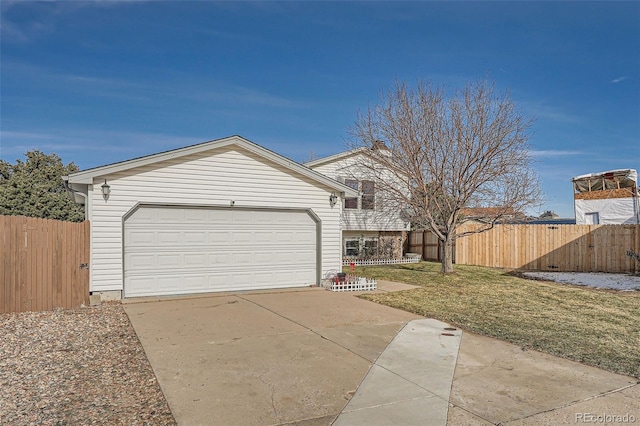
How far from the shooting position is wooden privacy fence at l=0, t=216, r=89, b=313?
7914 mm

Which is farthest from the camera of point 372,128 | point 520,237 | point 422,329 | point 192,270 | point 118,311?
point 520,237

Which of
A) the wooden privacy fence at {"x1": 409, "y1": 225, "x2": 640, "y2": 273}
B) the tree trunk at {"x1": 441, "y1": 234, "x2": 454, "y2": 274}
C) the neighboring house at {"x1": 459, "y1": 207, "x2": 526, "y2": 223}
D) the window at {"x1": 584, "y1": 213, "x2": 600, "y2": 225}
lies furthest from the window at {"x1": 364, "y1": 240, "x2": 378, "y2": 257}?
the window at {"x1": 584, "y1": 213, "x2": 600, "y2": 225}

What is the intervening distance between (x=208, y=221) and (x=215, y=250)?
80 centimetres

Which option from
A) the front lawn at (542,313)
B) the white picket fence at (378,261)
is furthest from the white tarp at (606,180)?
the front lawn at (542,313)

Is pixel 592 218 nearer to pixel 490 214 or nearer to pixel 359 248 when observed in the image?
pixel 490 214

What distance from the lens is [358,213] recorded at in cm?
2142

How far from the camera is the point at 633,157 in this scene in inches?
997

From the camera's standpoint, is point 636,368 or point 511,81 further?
point 511,81

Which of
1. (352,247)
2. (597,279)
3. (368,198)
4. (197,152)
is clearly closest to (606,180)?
(597,279)

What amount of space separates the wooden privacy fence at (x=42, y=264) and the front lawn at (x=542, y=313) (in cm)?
683

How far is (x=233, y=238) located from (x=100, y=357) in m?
5.83

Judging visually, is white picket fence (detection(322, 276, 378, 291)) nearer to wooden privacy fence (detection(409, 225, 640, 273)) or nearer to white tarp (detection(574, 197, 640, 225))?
wooden privacy fence (detection(409, 225, 640, 273))

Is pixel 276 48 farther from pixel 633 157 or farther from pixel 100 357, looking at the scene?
pixel 633 157

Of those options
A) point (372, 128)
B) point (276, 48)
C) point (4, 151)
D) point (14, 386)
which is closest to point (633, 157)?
point (372, 128)
